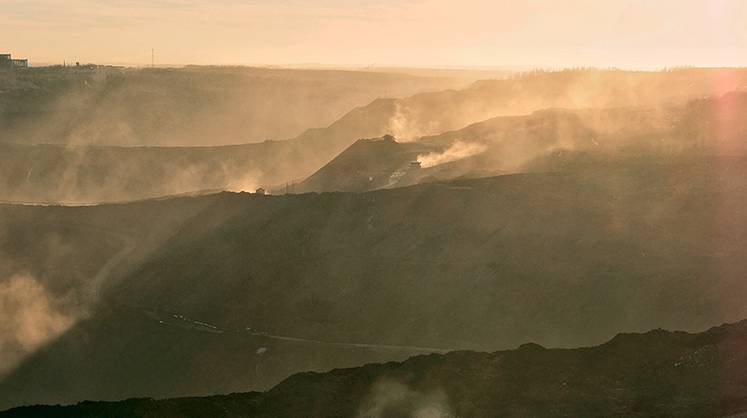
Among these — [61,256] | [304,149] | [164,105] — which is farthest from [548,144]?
[164,105]

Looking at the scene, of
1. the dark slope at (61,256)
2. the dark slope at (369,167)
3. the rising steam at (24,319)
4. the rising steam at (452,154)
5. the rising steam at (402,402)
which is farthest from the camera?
the rising steam at (452,154)

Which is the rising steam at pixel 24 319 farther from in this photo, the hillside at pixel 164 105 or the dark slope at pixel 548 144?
the hillside at pixel 164 105

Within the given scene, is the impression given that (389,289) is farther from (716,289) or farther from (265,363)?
(716,289)

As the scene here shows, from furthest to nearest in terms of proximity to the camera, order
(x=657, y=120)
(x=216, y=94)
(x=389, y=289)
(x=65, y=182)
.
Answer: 1. (x=216, y=94)
2. (x=65, y=182)
3. (x=657, y=120)
4. (x=389, y=289)

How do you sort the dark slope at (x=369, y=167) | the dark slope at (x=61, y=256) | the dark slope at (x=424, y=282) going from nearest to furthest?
the dark slope at (x=424, y=282), the dark slope at (x=61, y=256), the dark slope at (x=369, y=167)

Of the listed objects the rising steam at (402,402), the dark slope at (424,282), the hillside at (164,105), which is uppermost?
the hillside at (164,105)

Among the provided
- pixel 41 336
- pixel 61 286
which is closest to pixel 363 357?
pixel 41 336

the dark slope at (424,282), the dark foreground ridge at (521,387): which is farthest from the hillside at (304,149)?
the dark foreground ridge at (521,387)
